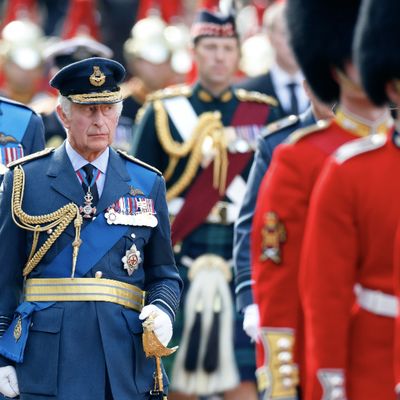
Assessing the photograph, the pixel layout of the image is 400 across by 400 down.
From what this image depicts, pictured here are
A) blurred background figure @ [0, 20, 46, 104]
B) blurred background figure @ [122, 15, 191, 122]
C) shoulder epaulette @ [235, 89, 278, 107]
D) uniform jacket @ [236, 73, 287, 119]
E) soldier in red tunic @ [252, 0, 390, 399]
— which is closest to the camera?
soldier in red tunic @ [252, 0, 390, 399]

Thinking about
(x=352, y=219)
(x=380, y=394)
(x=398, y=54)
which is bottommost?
(x=380, y=394)

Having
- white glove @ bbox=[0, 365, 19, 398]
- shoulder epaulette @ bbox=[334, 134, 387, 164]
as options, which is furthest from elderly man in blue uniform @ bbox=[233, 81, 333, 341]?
shoulder epaulette @ bbox=[334, 134, 387, 164]

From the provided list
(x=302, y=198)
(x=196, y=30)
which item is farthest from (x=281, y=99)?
(x=302, y=198)

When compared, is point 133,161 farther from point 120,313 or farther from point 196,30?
point 196,30

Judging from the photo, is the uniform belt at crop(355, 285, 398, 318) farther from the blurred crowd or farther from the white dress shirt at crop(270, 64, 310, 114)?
the white dress shirt at crop(270, 64, 310, 114)

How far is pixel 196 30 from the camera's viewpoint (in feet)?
40.2

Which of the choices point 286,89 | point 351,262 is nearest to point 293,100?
point 286,89

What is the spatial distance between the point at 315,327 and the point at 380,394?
0.95 ft

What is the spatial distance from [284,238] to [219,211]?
178 inches

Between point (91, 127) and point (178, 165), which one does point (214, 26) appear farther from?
point (91, 127)

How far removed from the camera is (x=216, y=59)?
38.7ft

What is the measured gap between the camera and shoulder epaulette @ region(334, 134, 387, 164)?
21.1 feet

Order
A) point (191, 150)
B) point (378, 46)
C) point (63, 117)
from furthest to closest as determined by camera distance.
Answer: point (191, 150) → point (63, 117) → point (378, 46)

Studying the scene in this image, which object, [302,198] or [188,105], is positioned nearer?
[302,198]
